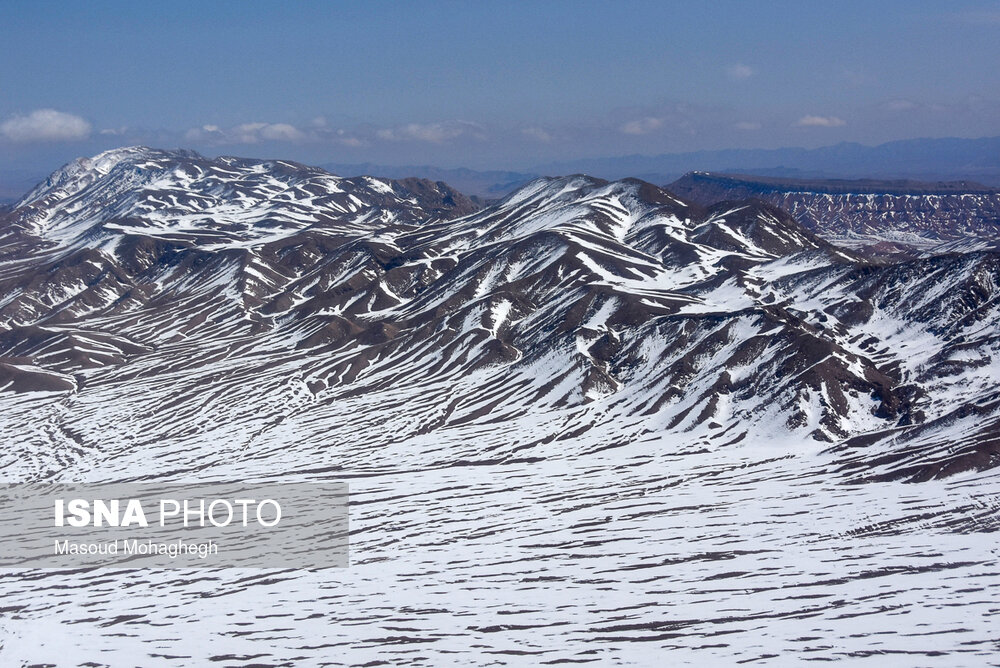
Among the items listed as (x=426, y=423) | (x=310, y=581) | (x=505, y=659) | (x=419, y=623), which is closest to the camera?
(x=505, y=659)

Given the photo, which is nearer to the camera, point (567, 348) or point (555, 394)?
point (555, 394)

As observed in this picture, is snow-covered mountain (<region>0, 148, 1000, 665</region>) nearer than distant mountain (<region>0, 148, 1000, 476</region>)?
Yes

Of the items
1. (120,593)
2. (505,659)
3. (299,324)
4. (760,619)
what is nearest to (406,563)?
(505,659)

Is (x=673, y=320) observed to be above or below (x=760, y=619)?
above

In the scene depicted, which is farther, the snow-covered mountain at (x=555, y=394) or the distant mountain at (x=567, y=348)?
the distant mountain at (x=567, y=348)

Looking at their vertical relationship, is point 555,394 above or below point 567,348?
below

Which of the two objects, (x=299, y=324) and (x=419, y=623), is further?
(x=299, y=324)

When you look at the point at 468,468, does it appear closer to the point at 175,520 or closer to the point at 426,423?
the point at 426,423

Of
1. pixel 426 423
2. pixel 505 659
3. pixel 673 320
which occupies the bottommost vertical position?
pixel 505 659
